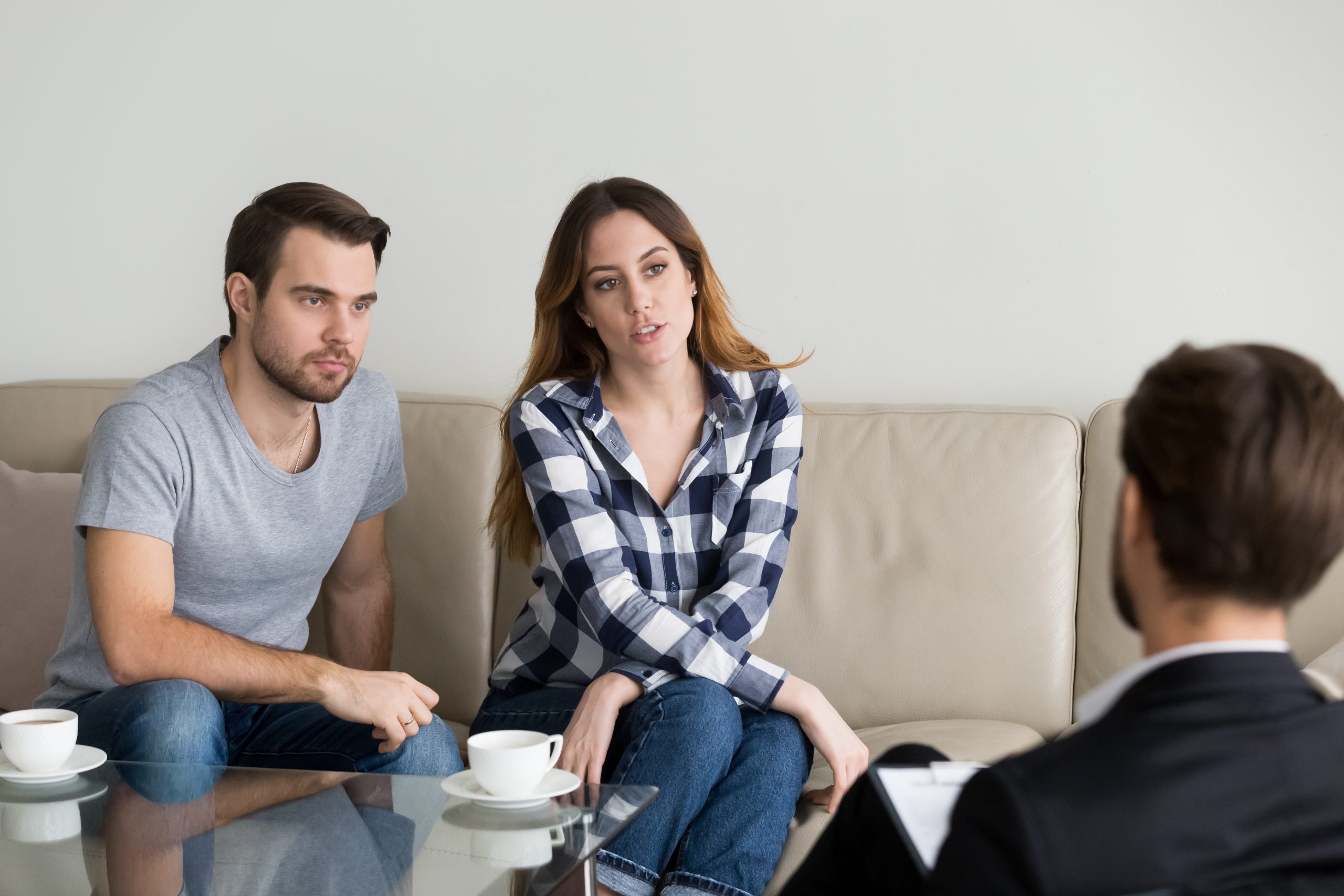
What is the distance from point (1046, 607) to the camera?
5.87 feet

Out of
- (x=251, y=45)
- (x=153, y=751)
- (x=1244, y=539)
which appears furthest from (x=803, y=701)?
(x=251, y=45)

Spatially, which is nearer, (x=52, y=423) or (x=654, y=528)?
(x=654, y=528)

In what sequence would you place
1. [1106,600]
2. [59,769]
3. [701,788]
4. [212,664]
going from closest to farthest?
[59,769]
[701,788]
[212,664]
[1106,600]

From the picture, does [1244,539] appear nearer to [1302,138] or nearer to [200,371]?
[200,371]

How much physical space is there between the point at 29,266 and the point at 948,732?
2.22 m

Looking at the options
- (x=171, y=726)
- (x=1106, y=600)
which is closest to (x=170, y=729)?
(x=171, y=726)

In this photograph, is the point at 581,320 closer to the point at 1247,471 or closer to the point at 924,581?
the point at 924,581

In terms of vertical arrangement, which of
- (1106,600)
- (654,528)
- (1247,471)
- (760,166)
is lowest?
(1106,600)

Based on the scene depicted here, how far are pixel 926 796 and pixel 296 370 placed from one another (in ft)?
4.02

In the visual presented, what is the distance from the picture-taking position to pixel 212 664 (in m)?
1.46

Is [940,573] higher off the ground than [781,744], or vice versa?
[940,573]

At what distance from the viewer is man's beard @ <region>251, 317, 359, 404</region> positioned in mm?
1650

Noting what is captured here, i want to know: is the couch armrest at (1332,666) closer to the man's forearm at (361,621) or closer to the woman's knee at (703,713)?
the woman's knee at (703,713)

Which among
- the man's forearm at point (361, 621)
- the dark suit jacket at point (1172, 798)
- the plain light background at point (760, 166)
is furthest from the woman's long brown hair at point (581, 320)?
the dark suit jacket at point (1172, 798)
